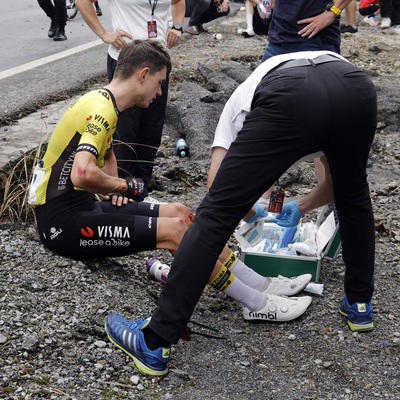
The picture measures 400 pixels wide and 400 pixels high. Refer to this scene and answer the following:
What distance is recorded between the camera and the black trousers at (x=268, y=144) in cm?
307

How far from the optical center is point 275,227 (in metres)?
4.37

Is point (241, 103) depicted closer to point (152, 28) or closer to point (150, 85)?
point (150, 85)

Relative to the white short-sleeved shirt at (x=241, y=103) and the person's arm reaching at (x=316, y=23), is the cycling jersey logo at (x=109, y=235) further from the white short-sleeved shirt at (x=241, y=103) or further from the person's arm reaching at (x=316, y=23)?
the person's arm reaching at (x=316, y=23)

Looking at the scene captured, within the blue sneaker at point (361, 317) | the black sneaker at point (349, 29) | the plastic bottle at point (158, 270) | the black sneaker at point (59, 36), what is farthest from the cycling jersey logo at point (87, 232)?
the black sneaker at point (349, 29)

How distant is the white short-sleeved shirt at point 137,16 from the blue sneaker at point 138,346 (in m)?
2.51

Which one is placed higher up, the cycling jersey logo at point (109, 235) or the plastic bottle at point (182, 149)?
the cycling jersey logo at point (109, 235)

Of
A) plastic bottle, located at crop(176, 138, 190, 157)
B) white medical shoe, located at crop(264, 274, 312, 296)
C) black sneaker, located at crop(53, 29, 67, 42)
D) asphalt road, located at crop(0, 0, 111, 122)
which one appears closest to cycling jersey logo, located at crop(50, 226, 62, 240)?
white medical shoe, located at crop(264, 274, 312, 296)

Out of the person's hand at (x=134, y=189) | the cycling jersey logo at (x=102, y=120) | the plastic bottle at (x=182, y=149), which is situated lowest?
the plastic bottle at (x=182, y=149)

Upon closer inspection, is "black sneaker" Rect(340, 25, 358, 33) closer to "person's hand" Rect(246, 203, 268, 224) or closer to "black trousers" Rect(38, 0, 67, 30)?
"black trousers" Rect(38, 0, 67, 30)

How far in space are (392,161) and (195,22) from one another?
7.65 meters

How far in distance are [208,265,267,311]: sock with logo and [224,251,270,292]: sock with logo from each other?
0.10 m

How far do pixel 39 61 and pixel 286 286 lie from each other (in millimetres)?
6843

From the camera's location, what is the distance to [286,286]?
13.0 feet

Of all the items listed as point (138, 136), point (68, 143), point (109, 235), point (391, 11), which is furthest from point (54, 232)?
point (391, 11)
